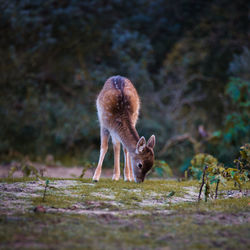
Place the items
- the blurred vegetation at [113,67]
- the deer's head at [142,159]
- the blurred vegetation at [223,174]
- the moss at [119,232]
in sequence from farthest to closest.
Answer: the blurred vegetation at [113,67] → the deer's head at [142,159] → the blurred vegetation at [223,174] → the moss at [119,232]

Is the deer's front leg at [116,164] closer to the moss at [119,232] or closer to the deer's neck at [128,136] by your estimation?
the deer's neck at [128,136]

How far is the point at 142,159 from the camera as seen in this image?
7.69m

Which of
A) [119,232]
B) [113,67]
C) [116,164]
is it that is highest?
[113,67]

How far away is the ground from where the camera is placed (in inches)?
153

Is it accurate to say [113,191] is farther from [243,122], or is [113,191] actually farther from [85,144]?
[85,144]

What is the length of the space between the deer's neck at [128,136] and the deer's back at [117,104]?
0.46 feet

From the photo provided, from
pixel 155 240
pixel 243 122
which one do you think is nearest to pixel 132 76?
pixel 243 122

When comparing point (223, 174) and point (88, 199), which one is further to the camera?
point (223, 174)

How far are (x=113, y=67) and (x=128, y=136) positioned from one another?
1335cm

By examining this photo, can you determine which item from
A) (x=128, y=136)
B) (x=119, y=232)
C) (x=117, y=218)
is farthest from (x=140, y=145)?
(x=119, y=232)

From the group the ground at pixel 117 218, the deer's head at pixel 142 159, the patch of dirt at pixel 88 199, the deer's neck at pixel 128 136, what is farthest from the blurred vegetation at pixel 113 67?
the ground at pixel 117 218

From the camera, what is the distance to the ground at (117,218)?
3.88 meters

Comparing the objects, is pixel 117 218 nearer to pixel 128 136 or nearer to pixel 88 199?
pixel 88 199

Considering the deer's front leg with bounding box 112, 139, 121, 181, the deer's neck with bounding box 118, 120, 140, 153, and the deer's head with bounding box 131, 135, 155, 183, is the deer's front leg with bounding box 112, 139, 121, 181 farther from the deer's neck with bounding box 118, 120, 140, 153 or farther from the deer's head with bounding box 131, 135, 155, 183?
the deer's head with bounding box 131, 135, 155, 183
